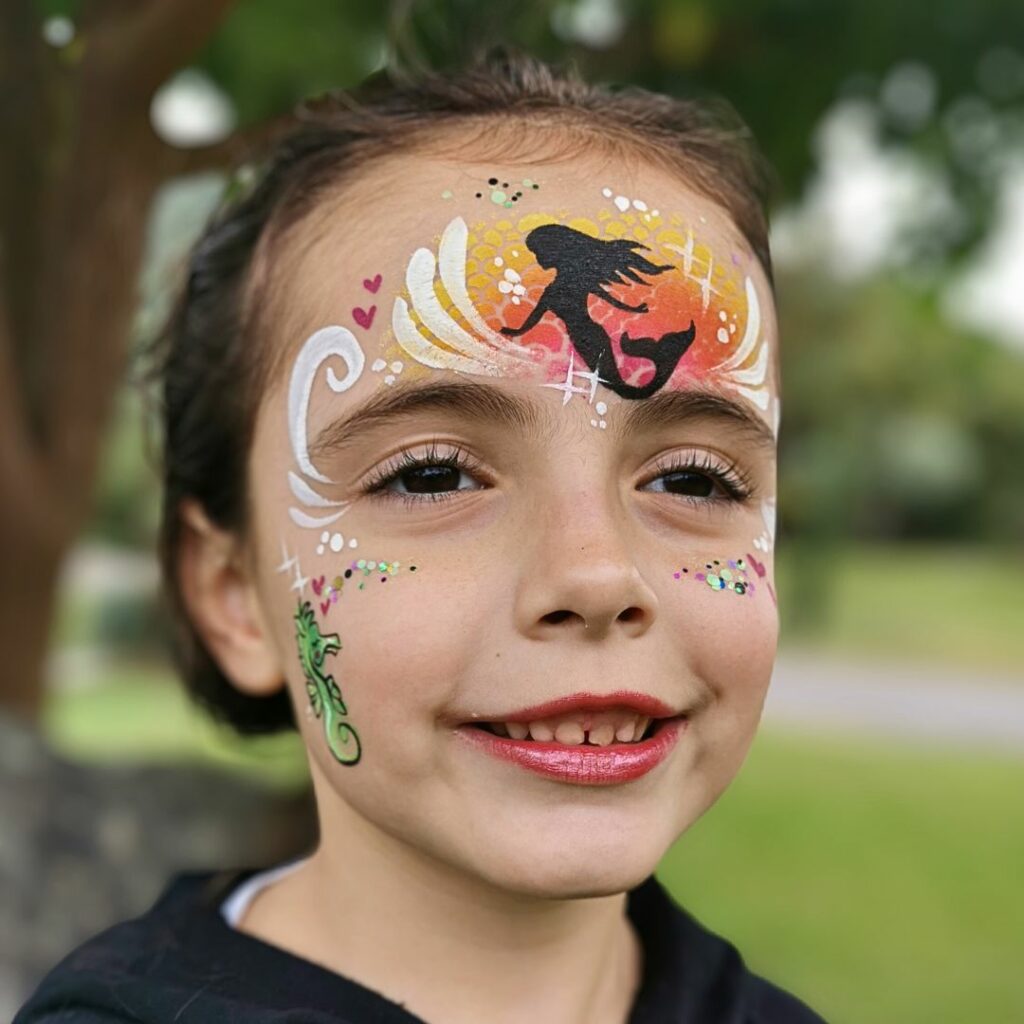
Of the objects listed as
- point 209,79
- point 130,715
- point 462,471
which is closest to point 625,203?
point 462,471

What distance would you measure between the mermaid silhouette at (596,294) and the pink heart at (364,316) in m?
0.17

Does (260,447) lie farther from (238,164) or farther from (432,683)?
(238,164)

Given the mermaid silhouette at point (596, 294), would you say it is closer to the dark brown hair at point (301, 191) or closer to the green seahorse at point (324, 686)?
the dark brown hair at point (301, 191)

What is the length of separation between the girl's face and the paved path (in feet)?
22.9

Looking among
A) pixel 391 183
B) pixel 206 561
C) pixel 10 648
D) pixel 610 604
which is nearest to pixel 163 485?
pixel 206 561

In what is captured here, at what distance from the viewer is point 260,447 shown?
1656 mm

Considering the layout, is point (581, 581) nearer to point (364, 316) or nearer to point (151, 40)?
point (364, 316)

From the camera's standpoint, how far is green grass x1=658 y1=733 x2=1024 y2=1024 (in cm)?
480

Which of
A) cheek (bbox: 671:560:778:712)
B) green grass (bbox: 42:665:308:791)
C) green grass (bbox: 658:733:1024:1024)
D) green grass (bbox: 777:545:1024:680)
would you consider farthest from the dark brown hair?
green grass (bbox: 777:545:1024:680)

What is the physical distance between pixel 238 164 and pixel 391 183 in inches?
39.3

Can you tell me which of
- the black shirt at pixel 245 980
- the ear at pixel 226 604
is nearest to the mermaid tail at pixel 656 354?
the ear at pixel 226 604

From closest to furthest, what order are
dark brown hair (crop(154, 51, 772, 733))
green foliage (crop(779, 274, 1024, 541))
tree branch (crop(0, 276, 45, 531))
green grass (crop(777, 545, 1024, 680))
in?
dark brown hair (crop(154, 51, 772, 733)) → tree branch (crop(0, 276, 45, 531)) → green grass (crop(777, 545, 1024, 680)) → green foliage (crop(779, 274, 1024, 541))

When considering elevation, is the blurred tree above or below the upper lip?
above

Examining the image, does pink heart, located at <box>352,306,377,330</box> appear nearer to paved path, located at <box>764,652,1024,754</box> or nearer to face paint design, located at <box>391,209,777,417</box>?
face paint design, located at <box>391,209,777,417</box>
